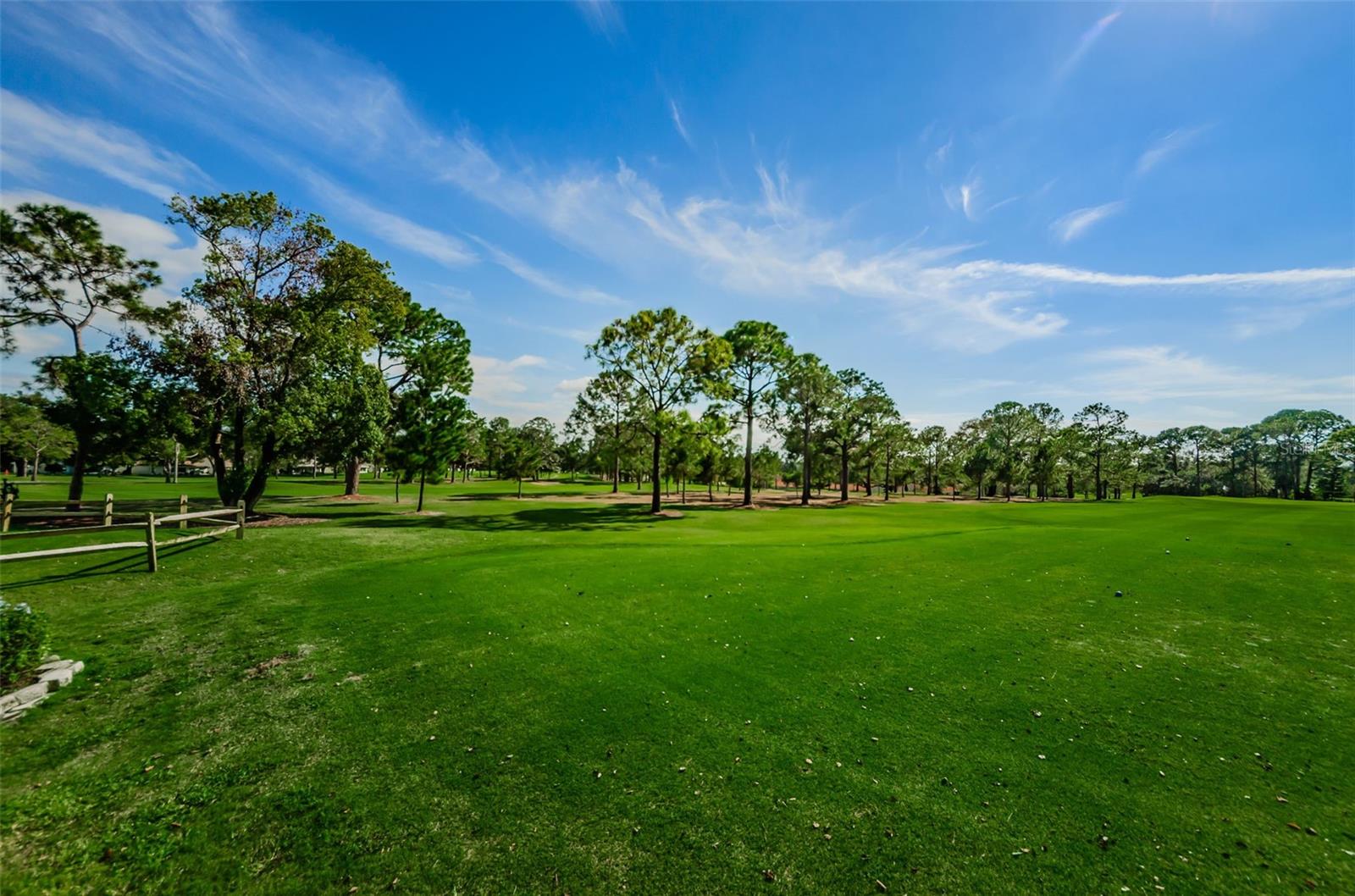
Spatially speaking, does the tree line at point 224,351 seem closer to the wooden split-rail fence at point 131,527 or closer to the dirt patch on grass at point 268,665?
the wooden split-rail fence at point 131,527

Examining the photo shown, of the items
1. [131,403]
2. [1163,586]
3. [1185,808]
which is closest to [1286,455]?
[1163,586]

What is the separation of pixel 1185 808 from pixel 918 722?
264cm

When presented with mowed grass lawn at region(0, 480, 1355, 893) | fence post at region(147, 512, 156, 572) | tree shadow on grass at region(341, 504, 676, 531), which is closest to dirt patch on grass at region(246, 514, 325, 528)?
tree shadow on grass at region(341, 504, 676, 531)

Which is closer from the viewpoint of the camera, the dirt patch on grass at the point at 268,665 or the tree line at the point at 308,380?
the dirt patch on grass at the point at 268,665

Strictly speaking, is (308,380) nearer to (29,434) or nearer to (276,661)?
(276,661)

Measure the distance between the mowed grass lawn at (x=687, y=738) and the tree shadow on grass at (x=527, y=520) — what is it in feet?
47.2

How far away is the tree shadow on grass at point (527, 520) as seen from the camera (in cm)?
2853

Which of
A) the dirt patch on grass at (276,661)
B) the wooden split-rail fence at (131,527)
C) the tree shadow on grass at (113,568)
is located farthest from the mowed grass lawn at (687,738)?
the wooden split-rail fence at (131,527)

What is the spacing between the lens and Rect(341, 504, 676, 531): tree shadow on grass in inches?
1123

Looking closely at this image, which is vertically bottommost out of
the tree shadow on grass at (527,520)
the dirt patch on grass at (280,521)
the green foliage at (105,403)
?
the tree shadow on grass at (527,520)

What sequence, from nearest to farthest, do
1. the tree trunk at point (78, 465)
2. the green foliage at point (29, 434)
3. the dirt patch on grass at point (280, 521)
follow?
the tree trunk at point (78, 465) < the dirt patch on grass at point (280, 521) < the green foliage at point (29, 434)

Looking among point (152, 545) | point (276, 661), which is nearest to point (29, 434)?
point (152, 545)

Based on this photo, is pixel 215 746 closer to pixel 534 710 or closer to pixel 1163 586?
pixel 534 710

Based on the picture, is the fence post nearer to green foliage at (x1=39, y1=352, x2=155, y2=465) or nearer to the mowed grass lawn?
the mowed grass lawn
